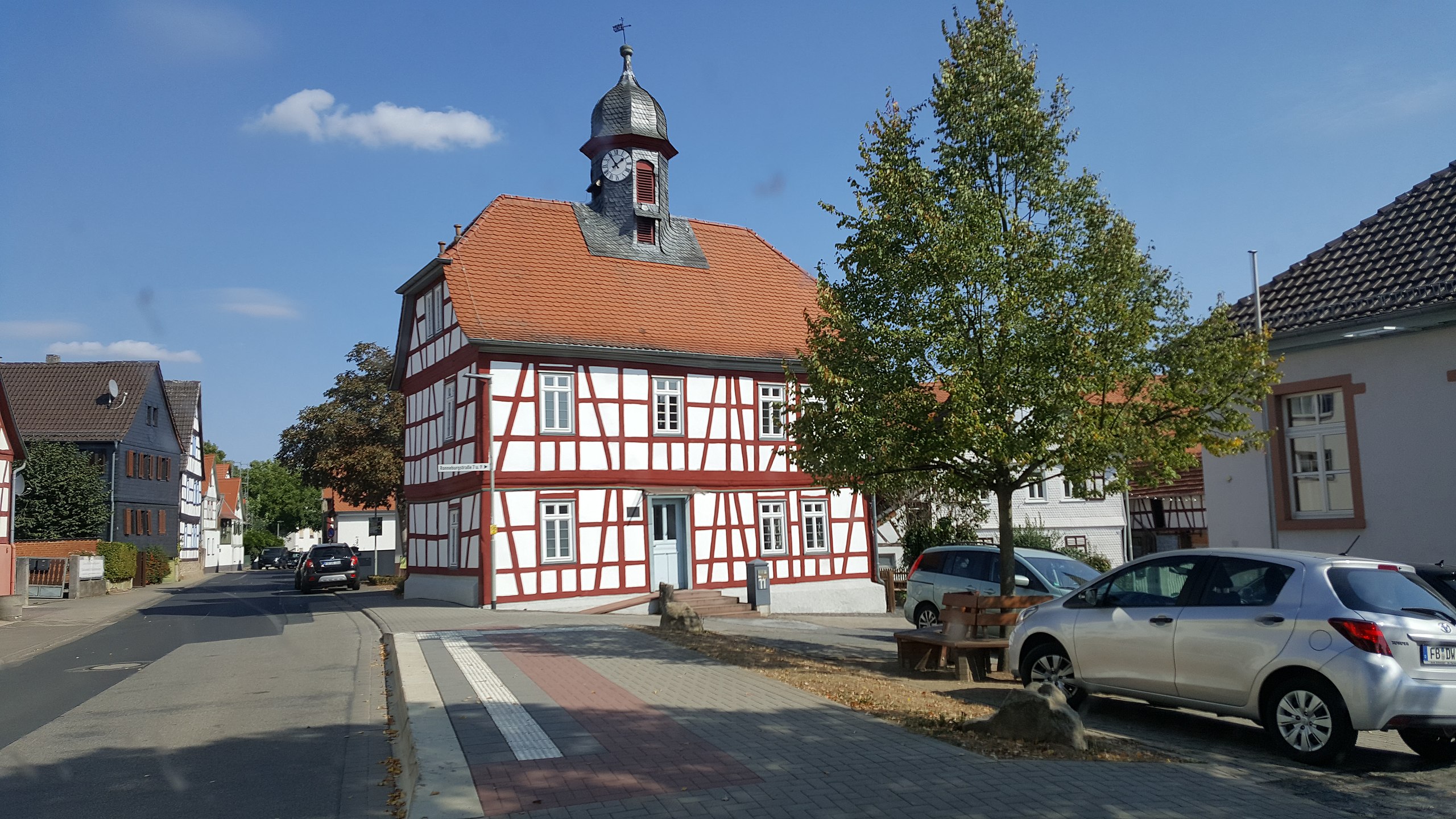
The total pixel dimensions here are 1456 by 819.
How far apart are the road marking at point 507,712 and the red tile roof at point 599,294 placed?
12.3m

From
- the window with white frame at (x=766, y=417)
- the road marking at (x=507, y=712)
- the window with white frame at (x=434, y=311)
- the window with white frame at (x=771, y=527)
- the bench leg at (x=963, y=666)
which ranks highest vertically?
the window with white frame at (x=434, y=311)

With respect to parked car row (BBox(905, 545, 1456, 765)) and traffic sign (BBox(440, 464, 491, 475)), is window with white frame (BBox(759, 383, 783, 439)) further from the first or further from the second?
parked car row (BBox(905, 545, 1456, 765))

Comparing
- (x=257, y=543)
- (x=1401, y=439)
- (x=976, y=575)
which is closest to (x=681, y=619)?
(x=976, y=575)

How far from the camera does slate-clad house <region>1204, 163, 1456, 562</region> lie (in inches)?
514

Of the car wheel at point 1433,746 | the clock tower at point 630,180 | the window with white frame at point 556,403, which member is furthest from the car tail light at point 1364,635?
the clock tower at point 630,180

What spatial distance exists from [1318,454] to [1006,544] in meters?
4.90

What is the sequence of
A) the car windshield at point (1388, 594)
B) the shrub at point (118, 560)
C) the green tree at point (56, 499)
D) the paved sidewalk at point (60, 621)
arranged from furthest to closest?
the green tree at point (56, 499) → the shrub at point (118, 560) → the paved sidewalk at point (60, 621) → the car windshield at point (1388, 594)

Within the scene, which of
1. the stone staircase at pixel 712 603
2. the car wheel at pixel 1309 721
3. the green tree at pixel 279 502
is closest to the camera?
the car wheel at pixel 1309 721

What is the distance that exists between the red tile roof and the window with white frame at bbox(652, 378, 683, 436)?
36.3 inches

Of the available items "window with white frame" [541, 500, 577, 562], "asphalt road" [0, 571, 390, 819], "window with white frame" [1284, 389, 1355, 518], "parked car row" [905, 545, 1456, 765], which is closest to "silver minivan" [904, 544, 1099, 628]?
"window with white frame" [1284, 389, 1355, 518]

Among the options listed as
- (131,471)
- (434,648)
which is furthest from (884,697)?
(131,471)

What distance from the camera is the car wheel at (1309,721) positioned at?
24.2 ft

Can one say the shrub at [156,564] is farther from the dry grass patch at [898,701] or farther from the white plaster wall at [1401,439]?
the white plaster wall at [1401,439]

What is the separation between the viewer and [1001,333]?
1202cm
